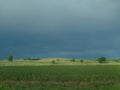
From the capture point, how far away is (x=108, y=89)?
92.2ft

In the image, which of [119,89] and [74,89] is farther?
[74,89]

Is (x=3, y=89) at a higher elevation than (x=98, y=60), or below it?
below

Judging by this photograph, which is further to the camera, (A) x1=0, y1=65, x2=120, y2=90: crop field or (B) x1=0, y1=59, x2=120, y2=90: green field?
(B) x1=0, y1=59, x2=120, y2=90: green field

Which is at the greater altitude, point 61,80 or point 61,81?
point 61,80

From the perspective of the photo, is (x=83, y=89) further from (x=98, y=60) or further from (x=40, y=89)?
(x=98, y=60)

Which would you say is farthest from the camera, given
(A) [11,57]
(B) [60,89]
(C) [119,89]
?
(A) [11,57]

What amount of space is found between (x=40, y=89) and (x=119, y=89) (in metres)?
5.98

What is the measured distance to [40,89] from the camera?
27.9 meters

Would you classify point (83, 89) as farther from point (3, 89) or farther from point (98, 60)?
point (98, 60)

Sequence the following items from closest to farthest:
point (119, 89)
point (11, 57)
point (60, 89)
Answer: point (119, 89) → point (60, 89) → point (11, 57)

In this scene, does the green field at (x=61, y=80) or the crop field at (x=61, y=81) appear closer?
the crop field at (x=61, y=81)

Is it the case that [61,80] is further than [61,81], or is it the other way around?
[61,80]

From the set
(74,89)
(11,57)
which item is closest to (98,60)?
(11,57)

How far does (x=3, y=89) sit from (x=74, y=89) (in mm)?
5653
